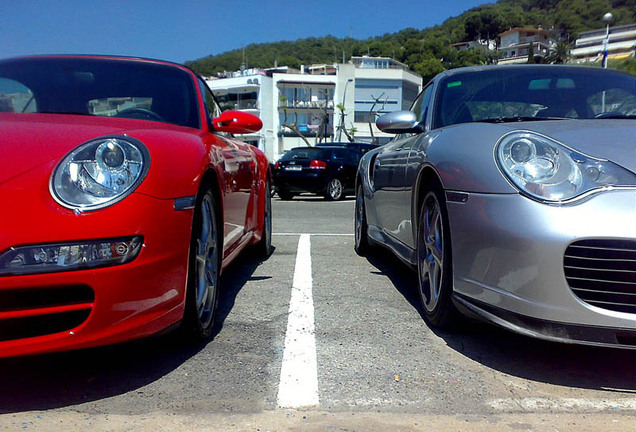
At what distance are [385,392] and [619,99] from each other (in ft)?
7.86

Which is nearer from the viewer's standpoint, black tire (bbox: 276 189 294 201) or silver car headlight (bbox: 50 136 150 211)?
silver car headlight (bbox: 50 136 150 211)

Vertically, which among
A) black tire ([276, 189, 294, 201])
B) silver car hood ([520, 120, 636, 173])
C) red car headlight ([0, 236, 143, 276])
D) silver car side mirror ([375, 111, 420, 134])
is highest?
silver car side mirror ([375, 111, 420, 134])

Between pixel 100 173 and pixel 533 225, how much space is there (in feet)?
5.34

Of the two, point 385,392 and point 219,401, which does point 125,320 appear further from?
point 385,392

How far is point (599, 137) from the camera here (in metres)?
2.52

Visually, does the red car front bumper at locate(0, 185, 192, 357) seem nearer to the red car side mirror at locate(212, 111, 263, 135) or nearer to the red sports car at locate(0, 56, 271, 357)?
the red sports car at locate(0, 56, 271, 357)

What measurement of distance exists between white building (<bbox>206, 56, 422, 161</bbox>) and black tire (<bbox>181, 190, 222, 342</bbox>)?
64003 mm

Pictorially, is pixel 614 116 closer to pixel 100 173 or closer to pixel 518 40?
pixel 100 173

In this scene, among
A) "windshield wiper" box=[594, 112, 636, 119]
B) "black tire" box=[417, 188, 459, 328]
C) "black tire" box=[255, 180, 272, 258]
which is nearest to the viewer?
"black tire" box=[417, 188, 459, 328]

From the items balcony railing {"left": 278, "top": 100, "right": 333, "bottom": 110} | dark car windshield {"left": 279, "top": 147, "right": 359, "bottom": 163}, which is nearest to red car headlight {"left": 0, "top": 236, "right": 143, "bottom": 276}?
dark car windshield {"left": 279, "top": 147, "right": 359, "bottom": 163}

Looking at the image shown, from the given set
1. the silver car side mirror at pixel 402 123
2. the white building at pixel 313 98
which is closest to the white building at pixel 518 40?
the white building at pixel 313 98

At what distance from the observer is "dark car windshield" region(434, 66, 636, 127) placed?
11.4 feet

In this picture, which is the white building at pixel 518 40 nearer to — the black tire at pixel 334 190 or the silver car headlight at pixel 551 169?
the black tire at pixel 334 190

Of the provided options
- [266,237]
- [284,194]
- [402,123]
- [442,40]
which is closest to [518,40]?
[442,40]
